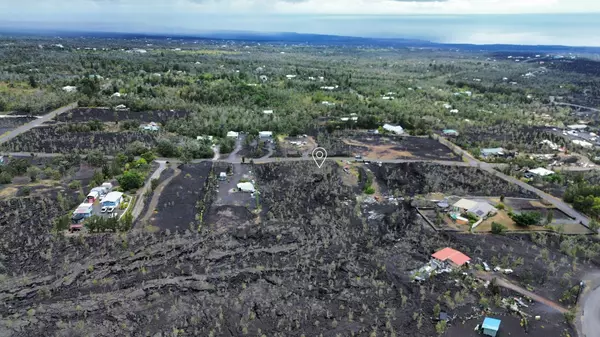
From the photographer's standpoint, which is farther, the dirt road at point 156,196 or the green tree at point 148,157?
the green tree at point 148,157

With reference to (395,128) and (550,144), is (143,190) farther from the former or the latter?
(550,144)

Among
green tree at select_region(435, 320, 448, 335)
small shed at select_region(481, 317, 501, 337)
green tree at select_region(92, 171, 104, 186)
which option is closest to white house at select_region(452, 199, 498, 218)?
small shed at select_region(481, 317, 501, 337)

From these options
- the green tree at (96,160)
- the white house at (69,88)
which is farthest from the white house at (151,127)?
the white house at (69,88)

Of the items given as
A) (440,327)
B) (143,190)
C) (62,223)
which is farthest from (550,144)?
(62,223)

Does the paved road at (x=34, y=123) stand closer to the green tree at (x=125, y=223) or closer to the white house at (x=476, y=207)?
the green tree at (x=125, y=223)

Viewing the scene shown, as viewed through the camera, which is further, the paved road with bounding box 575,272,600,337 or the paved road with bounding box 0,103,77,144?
the paved road with bounding box 0,103,77,144

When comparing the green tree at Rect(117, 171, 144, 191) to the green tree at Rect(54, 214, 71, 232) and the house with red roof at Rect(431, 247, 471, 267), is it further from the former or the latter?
the house with red roof at Rect(431, 247, 471, 267)
